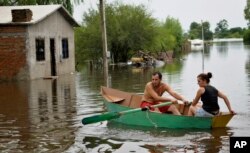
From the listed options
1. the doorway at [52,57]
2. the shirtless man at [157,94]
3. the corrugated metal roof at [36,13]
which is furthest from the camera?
the doorway at [52,57]

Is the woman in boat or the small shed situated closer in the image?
the woman in boat

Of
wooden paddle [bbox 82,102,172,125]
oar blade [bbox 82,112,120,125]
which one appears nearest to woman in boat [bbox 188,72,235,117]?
wooden paddle [bbox 82,102,172,125]

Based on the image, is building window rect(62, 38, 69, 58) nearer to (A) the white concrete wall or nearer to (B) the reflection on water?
(A) the white concrete wall

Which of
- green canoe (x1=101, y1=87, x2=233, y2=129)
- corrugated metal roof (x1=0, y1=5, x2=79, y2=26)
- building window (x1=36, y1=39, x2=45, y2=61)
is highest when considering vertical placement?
corrugated metal roof (x1=0, y1=5, x2=79, y2=26)

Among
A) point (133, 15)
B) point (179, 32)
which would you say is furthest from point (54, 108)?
point (179, 32)

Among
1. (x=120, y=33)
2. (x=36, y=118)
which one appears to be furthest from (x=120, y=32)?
(x=36, y=118)

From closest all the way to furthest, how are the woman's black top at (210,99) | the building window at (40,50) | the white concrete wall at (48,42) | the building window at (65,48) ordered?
the woman's black top at (210,99) → the white concrete wall at (48,42) → the building window at (40,50) → the building window at (65,48)

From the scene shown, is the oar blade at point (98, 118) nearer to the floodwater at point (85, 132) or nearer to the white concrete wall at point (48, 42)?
the floodwater at point (85, 132)

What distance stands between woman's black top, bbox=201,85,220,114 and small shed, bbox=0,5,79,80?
740 inches

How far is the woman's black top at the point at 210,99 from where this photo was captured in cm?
1227

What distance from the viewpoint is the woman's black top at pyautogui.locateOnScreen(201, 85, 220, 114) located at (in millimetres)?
12270

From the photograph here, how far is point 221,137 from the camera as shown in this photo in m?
11.6

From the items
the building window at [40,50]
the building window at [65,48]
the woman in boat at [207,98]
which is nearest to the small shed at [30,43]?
the building window at [40,50]

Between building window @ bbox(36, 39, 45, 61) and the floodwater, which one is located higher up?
building window @ bbox(36, 39, 45, 61)
